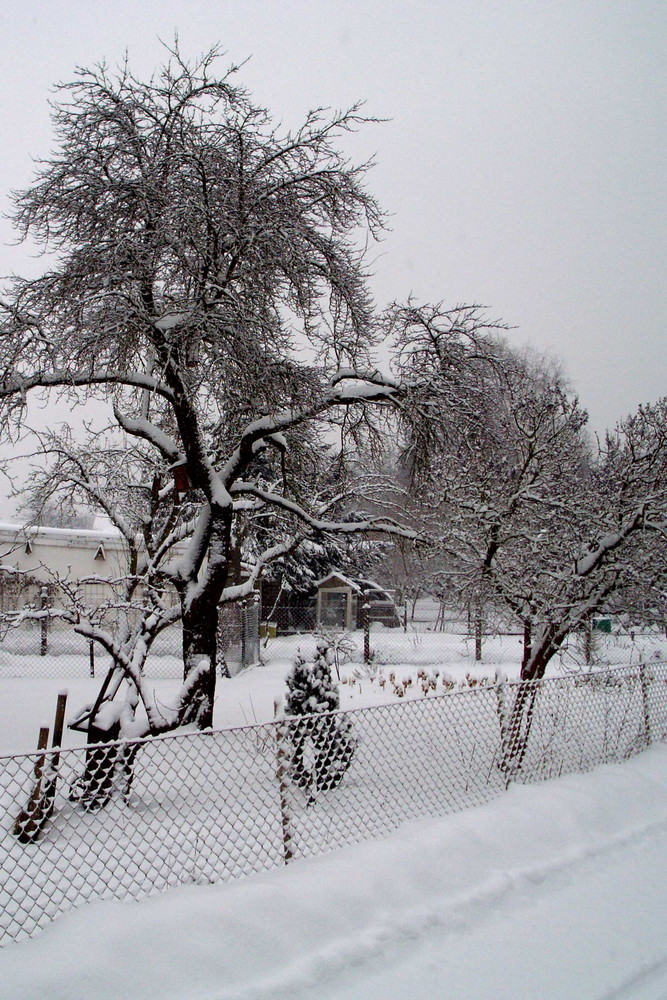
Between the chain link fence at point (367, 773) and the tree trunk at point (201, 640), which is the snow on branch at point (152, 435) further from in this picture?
the chain link fence at point (367, 773)

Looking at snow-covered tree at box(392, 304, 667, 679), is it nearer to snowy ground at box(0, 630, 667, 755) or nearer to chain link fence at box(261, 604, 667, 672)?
snowy ground at box(0, 630, 667, 755)

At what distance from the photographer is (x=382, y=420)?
8938 mm

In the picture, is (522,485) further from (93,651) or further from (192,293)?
(93,651)

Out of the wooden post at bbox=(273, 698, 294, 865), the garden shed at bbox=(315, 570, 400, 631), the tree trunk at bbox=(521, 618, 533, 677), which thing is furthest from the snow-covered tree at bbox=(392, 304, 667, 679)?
the garden shed at bbox=(315, 570, 400, 631)

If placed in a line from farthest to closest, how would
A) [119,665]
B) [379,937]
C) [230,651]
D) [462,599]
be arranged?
[230,651] → [462,599] → [119,665] → [379,937]

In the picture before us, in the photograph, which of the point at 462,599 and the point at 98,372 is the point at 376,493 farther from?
the point at 98,372

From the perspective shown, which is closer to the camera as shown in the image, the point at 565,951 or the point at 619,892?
the point at 565,951

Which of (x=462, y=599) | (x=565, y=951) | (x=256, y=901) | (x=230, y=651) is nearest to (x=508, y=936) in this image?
(x=565, y=951)

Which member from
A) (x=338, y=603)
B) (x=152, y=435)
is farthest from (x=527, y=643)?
(x=338, y=603)

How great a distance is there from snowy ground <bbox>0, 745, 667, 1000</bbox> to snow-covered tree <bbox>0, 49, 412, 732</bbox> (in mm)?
3268

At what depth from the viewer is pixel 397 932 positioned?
3238 mm

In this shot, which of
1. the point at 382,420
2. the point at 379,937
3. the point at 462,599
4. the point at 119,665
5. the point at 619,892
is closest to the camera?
the point at 379,937

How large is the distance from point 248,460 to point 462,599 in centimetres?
295

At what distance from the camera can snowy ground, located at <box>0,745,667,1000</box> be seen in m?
2.75
